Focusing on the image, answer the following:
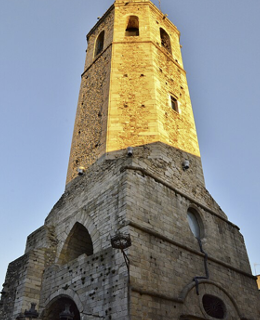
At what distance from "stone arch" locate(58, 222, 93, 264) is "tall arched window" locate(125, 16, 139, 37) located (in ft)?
31.3

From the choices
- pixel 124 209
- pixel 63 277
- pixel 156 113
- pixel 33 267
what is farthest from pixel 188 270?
pixel 156 113

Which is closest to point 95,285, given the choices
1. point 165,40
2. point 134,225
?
point 134,225

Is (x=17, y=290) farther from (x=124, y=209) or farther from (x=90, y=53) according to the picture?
(x=90, y=53)

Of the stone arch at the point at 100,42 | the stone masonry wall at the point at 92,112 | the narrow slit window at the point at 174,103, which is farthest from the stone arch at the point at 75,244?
the stone arch at the point at 100,42

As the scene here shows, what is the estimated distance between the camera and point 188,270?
798 cm

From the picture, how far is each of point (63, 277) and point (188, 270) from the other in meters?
3.21

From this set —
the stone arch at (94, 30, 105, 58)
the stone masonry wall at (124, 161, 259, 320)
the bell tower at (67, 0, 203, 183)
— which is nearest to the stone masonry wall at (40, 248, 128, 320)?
the stone masonry wall at (124, 161, 259, 320)

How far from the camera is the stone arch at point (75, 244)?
9273 mm

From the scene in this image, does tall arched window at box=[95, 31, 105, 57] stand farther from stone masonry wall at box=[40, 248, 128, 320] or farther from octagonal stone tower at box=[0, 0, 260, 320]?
stone masonry wall at box=[40, 248, 128, 320]

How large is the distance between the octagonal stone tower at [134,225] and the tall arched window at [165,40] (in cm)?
160

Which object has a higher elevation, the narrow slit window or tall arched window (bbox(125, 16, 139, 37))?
tall arched window (bbox(125, 16, 139, 37))

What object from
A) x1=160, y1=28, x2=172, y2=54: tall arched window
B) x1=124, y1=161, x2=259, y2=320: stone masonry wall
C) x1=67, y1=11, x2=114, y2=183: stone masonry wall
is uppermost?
x1=160, y1=28, x2=172, y2=54: tall arched window

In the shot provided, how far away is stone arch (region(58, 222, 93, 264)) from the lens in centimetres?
927

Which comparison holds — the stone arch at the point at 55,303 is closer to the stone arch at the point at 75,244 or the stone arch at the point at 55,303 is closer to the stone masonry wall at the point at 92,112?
the stone arch at the point at 75,244
